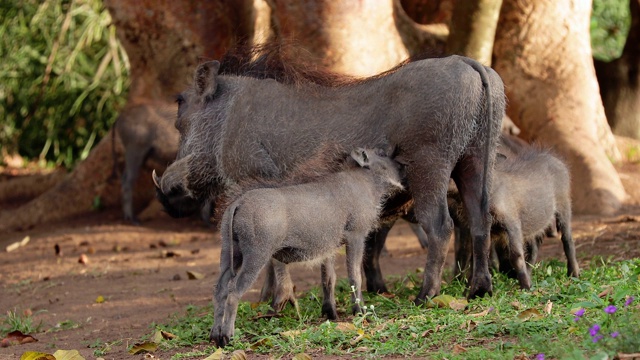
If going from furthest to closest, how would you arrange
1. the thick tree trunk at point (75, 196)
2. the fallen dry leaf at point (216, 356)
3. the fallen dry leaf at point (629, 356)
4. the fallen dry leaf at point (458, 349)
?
the thick tree trunk at point (75, 196) → the fallen dry leaf at point (216, 356) → the fallen dry leaf at point (458, 349) → the fallen dry leaf at point (629, 356)

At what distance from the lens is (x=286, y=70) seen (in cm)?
554

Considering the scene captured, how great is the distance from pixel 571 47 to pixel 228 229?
5.26m

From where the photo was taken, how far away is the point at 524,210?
5.20 m

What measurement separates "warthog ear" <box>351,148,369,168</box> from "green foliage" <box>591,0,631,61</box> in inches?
403

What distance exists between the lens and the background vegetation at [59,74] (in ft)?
41.5

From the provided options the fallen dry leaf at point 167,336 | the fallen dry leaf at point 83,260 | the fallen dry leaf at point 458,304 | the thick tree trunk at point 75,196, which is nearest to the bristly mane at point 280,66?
the fallen dry leaf at point 458,304

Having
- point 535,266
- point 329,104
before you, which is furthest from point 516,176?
point 329,104

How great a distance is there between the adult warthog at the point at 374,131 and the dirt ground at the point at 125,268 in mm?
930

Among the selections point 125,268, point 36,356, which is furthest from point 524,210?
point 125,268

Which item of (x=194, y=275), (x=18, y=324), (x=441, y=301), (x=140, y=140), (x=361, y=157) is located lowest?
(x=194, y=275)

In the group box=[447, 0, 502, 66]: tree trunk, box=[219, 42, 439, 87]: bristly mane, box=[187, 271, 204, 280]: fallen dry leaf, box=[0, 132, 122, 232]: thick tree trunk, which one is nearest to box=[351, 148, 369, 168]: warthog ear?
box=[219, 42, 439, 87]: bristly mane

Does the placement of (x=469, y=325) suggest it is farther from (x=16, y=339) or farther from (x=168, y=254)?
(x=168, y=254)

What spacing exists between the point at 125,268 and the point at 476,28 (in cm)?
346

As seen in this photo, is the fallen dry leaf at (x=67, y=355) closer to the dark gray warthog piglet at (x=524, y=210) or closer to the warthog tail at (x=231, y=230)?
the warthog tail at (x=231, y=230)
